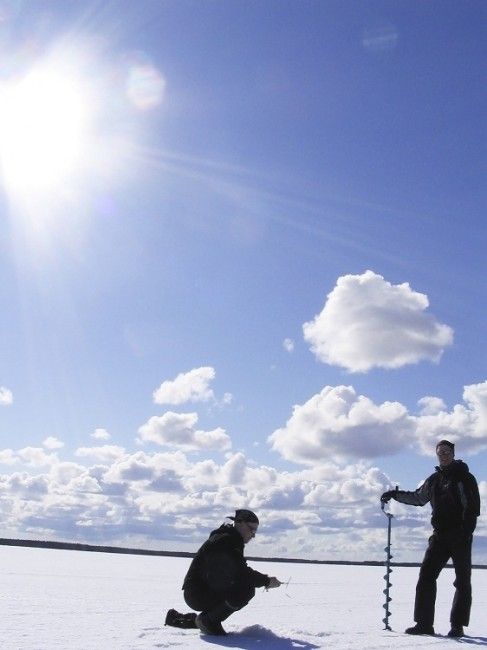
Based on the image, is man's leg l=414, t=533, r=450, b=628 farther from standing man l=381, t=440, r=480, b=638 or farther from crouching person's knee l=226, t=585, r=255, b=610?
crouching person's knee l=226, t=585, r=255, b=610

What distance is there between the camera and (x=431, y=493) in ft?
22.5

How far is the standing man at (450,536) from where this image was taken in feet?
20.8

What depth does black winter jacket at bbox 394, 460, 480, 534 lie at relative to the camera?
21.2 ft

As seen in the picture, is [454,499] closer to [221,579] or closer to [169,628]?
[221,579]

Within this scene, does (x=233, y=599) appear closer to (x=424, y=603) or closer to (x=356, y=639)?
(x=356, y=639)

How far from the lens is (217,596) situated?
17.2ft

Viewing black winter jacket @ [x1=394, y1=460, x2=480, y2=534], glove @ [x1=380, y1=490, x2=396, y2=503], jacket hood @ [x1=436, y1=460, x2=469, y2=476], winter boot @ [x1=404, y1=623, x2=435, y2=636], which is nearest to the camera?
winter boot @ [x1=404, y1=623, x2=435, y2=636]

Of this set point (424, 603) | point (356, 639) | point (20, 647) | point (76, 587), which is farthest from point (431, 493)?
point (76, 587)

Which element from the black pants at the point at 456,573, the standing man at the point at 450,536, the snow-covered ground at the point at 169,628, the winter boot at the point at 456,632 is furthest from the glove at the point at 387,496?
the winter boot at the point at 456,632

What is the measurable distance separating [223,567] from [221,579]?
0.31 ft

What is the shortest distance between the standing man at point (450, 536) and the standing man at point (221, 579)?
2019 millimetres

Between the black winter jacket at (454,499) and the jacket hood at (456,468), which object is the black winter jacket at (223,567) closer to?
the black winter jacket at (454,499)

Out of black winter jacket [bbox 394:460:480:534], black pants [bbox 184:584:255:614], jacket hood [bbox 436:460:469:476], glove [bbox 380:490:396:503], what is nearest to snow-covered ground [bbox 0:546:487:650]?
black pants [bbox 184:584:255:614]

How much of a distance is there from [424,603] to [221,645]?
265 cm
